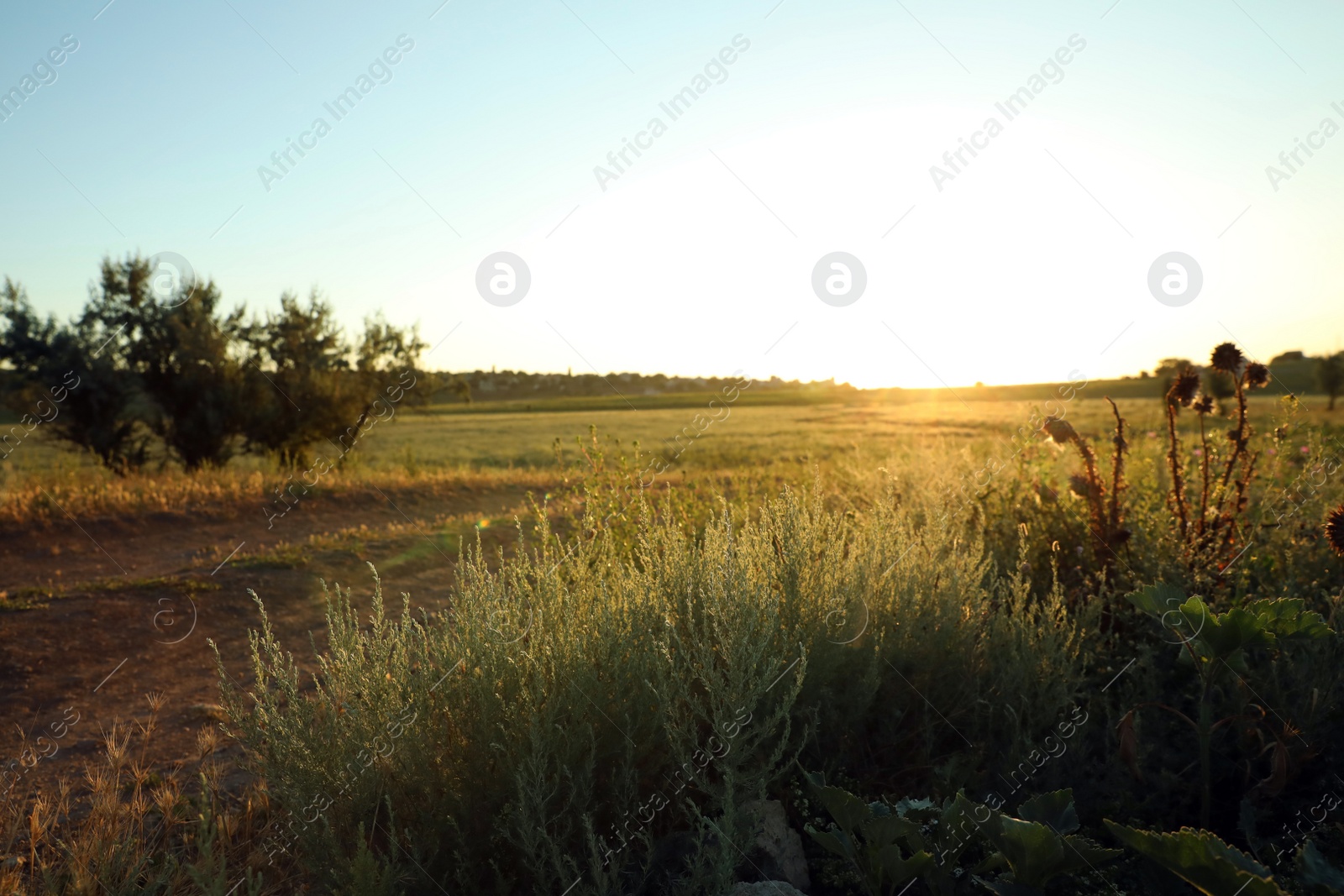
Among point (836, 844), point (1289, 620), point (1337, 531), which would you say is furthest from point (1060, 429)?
point (836, 844)

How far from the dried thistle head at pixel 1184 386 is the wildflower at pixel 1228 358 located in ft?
0.47

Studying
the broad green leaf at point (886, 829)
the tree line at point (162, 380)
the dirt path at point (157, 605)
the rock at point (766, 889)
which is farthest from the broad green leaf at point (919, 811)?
the tree line at point (162, 380)

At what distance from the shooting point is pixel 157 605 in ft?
22.0

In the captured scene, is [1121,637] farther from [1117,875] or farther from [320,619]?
[320,619]

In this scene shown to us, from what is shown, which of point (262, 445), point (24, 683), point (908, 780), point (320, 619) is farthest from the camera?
point (262, 445)

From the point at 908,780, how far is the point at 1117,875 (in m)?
0.80

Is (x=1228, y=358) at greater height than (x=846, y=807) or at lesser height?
greater

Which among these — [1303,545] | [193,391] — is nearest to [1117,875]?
[1303,545]

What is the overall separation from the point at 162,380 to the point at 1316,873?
59.3 ft

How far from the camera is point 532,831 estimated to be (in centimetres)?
256

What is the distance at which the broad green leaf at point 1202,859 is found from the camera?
1.90 meters

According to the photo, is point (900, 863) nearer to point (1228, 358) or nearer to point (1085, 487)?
point (1085, 487)

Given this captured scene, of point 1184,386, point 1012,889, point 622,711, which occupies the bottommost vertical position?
point 1012,889

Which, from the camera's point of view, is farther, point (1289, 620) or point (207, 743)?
point (207, 743)
